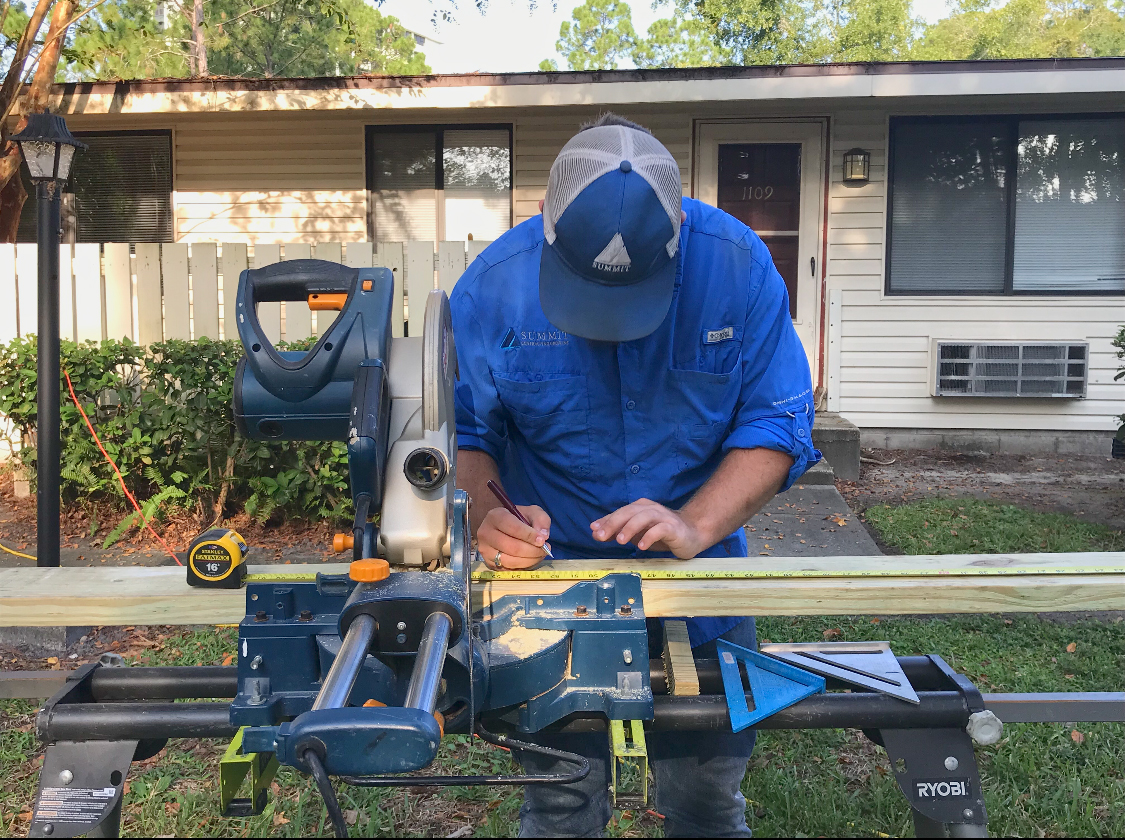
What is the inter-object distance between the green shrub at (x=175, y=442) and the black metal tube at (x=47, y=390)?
1.23 metres

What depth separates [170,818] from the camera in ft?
9.84

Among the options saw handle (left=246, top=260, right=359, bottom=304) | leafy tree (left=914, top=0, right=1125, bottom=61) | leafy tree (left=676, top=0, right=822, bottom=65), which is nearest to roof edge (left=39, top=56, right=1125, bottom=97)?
saw handle (left=246, top=260, right=359, bottom=304)

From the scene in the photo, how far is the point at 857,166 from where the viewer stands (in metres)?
9.07

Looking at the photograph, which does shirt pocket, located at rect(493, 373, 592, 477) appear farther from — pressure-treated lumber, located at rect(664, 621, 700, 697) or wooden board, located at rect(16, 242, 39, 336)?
wooden board, located at rect(16, 242, 39, 336)

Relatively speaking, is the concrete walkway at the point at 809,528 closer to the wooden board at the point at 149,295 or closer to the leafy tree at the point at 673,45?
the wooden board at the point at 149,295

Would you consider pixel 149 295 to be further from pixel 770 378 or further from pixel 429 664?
pixel 429 664

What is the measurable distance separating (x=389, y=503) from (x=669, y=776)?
1.04m

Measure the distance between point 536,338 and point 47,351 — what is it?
3626mm

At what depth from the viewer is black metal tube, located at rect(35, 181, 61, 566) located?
4498 millimetres

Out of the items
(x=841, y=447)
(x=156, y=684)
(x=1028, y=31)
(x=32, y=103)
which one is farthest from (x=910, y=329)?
(x=1028, y=31)

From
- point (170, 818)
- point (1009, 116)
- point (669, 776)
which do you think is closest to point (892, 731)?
point (669, 776)

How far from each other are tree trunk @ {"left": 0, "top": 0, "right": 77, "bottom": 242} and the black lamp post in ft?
11.4

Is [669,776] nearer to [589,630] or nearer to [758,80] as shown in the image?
[589,630]

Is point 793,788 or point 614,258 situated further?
point 793,788
